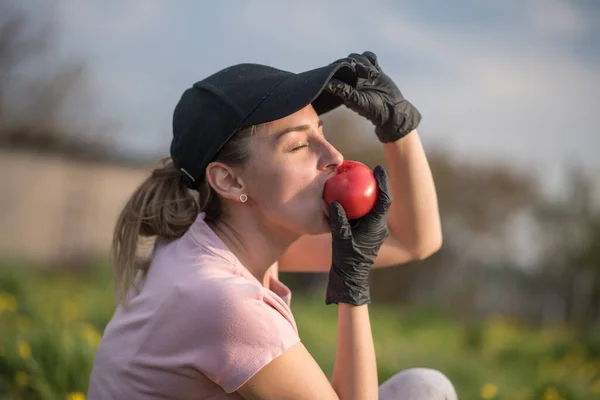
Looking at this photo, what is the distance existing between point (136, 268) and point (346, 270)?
2.27 ft

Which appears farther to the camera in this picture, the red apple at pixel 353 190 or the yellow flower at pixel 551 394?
the yellow flower at pixel 551 394

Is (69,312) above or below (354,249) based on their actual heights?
below

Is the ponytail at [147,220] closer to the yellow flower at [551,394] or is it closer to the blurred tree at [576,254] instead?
the yellow flower at [551,394]

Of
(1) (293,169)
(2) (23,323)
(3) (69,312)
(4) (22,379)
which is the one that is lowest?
(3) (69,312)

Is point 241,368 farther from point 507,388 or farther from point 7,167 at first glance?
point 7,167

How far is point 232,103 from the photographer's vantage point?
2127mm

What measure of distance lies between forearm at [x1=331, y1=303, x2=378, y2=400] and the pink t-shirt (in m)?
0.16

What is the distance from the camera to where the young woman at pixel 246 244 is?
190 centimetres

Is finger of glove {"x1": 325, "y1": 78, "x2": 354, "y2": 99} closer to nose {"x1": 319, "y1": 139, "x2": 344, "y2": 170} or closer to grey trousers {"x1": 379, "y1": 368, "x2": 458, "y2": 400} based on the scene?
nose {"x1": 319, "y1": 139, "x2": 344, "y2": 170}

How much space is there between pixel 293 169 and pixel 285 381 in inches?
24.0

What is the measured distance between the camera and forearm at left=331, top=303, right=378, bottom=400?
6.58ft

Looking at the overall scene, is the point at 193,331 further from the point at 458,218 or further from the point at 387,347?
the point at 458,218

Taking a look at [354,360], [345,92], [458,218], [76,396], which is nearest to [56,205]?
[458,218]

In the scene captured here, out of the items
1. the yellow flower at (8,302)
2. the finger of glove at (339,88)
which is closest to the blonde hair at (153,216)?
the finger of glove at (339,88)
